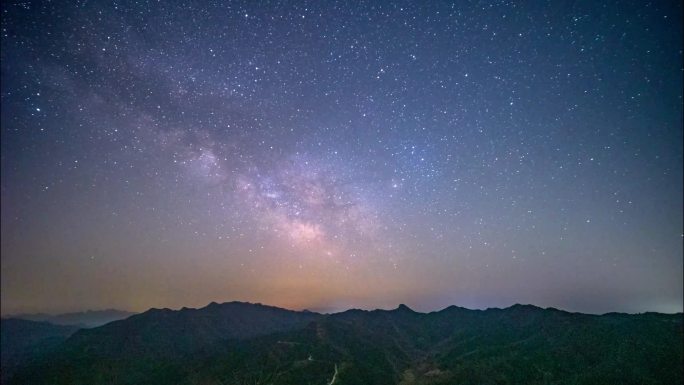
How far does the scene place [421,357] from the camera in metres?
176

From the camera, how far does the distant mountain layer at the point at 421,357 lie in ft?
408

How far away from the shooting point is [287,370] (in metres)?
137

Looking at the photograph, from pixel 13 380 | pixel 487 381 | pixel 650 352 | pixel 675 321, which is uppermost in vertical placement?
pixel 675 321

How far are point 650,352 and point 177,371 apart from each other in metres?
190

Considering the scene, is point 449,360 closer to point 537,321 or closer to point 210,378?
point 537,321

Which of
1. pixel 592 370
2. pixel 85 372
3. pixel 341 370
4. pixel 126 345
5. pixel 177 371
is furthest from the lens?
pixel 126 345

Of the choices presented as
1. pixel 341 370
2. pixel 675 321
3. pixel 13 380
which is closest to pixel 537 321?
pixel 675 321

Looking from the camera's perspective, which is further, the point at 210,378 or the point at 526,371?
the point at 210,378

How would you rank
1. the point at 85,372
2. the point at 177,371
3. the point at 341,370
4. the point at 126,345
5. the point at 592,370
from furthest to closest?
the point at 126,345, the point at 85,372, the point at 177,371, the point at 341,370, the point at 592,370

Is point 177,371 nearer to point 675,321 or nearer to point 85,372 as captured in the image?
point 85,372

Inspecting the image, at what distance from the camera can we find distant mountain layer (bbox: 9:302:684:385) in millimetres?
124312

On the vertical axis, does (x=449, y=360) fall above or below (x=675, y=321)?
below

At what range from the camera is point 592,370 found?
121 metres

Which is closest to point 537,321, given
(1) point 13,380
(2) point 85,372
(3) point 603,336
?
(3) point 603,336
